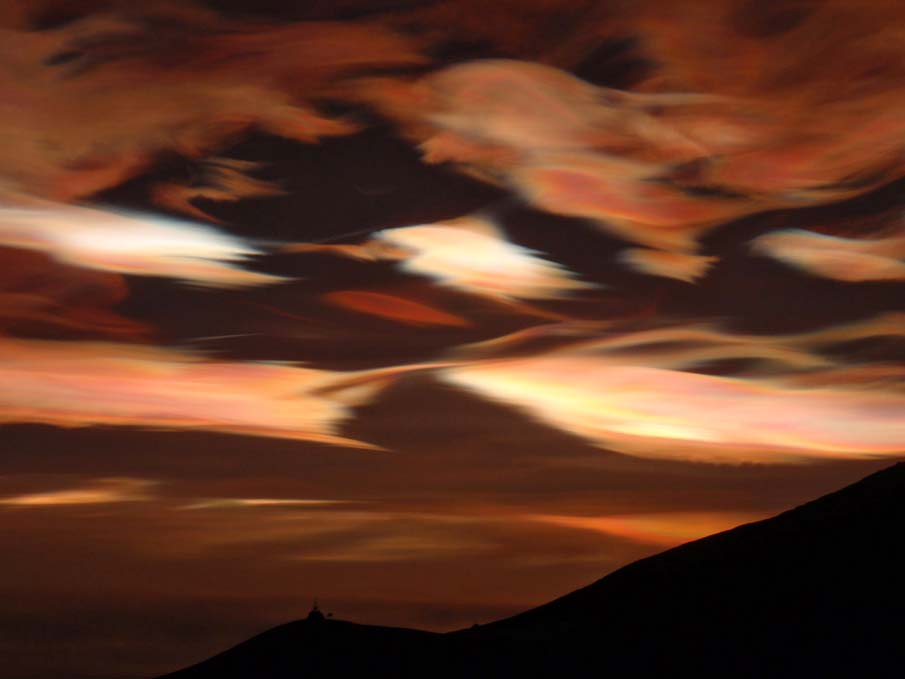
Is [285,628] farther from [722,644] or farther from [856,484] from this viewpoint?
[856,484]

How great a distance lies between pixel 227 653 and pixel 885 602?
157 feet

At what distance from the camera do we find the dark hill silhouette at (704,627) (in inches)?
3191

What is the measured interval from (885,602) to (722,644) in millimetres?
11553

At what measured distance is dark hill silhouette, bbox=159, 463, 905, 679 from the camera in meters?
81.1

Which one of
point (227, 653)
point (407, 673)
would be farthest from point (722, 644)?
point (227, 653)

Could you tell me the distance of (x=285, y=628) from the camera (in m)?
92.6

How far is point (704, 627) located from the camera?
8788 centimetres

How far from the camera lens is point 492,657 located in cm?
8362

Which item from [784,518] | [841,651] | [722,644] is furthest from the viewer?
[784,518]

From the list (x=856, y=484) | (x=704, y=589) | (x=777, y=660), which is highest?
(x=856, y=484)

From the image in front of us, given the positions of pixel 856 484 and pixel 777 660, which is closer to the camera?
pixel 777 660

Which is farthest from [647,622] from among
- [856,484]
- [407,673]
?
[856,484]

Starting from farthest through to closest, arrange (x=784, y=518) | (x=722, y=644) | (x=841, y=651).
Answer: (x=784, y=518) < (x=722, y=644) < (x=841, y=651)

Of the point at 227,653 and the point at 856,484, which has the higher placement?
the point at 856,484
